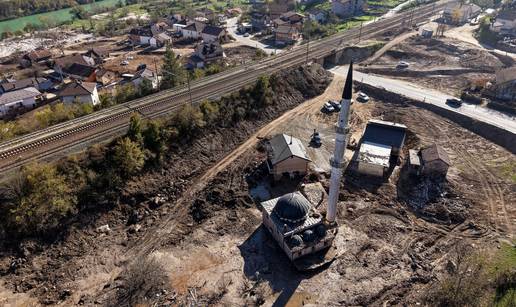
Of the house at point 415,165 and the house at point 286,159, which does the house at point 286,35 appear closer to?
the house at point 286,159

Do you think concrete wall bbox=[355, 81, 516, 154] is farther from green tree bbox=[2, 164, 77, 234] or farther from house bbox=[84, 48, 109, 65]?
house bbox=[84, 48, 109, 65]

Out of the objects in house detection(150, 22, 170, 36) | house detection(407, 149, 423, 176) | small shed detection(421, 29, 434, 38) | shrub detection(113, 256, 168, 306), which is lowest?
shrub detection(113, 256, 168, 306)

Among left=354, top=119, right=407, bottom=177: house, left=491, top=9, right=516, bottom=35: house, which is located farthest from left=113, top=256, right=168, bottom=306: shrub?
left=491, top=9, right=516, bottom=35: house

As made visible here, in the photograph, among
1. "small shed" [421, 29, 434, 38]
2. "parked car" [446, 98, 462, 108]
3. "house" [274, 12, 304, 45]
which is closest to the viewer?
"parked car" [446, 98, 462, 108]

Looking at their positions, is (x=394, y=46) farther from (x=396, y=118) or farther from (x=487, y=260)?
(x=487, y=260)

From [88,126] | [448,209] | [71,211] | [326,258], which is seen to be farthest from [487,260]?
[88,126]

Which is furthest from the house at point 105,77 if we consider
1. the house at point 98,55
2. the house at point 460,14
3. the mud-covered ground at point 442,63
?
the house at point 460,14
